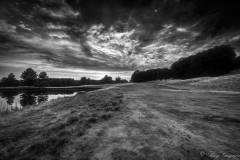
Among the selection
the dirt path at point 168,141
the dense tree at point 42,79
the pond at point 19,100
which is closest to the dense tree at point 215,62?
the dirt path at point 168,141

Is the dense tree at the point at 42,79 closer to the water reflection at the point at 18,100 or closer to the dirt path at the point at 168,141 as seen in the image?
the water reflection at the point at 18,100

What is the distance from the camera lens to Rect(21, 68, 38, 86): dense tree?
5459cm

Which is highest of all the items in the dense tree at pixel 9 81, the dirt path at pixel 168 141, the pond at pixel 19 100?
the dense tree at pixel 9 81

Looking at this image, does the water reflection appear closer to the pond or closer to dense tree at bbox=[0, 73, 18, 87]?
the pond

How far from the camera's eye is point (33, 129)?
439cm

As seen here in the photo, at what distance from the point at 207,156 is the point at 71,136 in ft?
14.9

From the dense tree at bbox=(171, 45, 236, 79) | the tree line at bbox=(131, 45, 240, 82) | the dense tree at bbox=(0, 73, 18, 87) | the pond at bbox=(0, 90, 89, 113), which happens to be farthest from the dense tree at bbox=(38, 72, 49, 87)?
the dense tree at bbox=(171, 45, 236, 79)

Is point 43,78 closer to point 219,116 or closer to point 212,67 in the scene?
point 219,116

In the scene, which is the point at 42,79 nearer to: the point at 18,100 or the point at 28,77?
the point at 28,77

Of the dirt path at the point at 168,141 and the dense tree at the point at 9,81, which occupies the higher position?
the dense tree at the point at 9,81

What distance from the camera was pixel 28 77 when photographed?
5447 centimetres

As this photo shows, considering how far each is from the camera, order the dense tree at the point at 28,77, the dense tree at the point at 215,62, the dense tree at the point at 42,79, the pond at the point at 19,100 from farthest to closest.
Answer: the dense tree at the point at 42,79, the dense tree at the point at 28,77, the dense tree at the point at 215,62, the pond at the point at 19,100

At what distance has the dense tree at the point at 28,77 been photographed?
179 ft

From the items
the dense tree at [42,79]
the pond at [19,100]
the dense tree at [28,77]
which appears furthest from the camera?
the dense tree at [42,79]
